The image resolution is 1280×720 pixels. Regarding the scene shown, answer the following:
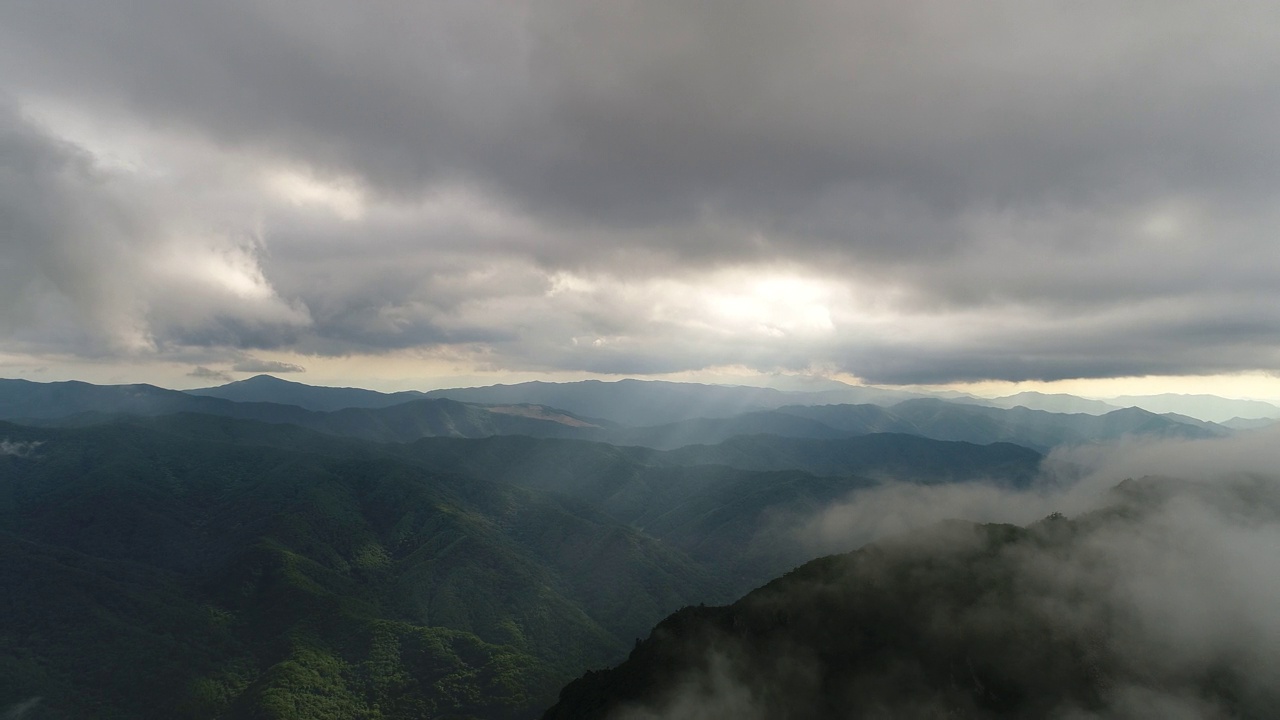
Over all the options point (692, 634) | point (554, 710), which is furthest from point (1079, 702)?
point (554, 710)

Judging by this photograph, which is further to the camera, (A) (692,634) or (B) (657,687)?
(A) (692,634)

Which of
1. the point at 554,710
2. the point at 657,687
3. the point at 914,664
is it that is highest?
the point at 914,664

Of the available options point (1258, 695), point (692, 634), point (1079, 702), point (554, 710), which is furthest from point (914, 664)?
point (554, 710)

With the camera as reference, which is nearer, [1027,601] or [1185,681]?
[1185,681]

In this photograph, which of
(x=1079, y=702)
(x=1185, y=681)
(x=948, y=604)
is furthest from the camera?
(x=948, y=604)

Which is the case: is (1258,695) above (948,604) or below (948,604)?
below

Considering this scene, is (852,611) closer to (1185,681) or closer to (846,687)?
(846,687)

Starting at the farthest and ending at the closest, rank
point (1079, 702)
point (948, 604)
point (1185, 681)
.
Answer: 1. point (948, 604)
2. point (1185, 681)
3. point (1079, 702)

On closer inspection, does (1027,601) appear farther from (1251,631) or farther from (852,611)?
(1251,631)

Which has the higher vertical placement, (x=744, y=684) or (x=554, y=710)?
(x=744, y=684)
